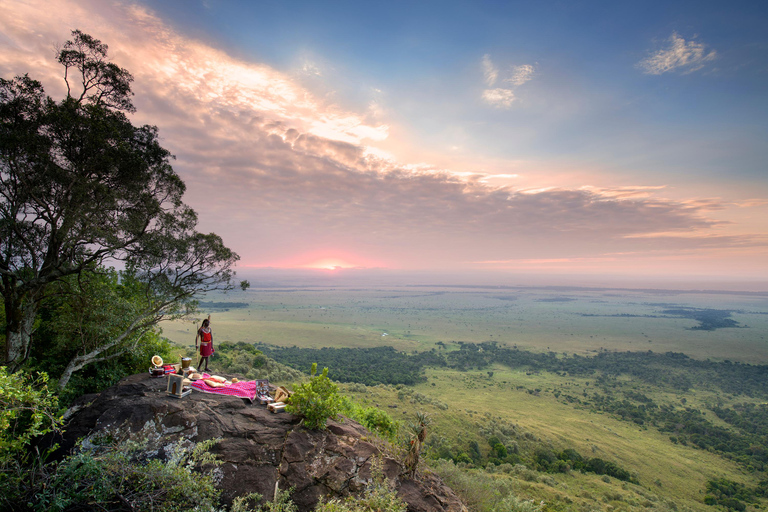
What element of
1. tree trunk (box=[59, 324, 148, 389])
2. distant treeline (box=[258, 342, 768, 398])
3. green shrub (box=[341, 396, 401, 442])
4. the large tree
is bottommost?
distant treeline (box=[258, 342, 768, 398])

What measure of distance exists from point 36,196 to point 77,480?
12.1m

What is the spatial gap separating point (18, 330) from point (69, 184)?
6.64 metres

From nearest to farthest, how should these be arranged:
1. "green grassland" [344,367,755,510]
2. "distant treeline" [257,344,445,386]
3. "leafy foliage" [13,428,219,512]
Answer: "leafy foliage" [13,428,219,512], "green grassland" [344,367,755,510], "distant treeline" [257,344,445,386]

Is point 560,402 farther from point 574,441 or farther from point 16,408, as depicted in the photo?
point 16,408

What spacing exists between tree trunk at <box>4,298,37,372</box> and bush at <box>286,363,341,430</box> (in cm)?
1209

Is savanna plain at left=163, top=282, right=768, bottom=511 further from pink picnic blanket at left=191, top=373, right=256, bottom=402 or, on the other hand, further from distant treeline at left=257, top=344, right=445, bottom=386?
pink picnic blanket at left=191, top=373, right=256, bottom=402

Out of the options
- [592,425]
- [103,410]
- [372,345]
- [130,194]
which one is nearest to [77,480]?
[103,410]

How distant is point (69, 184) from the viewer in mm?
12789

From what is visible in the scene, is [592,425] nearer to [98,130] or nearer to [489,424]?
[489,424]

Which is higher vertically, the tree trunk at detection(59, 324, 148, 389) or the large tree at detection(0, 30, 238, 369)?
the large tree at detection(0, 30, 238, 369)

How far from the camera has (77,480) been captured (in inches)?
266

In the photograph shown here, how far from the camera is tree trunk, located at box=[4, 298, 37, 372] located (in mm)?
12508

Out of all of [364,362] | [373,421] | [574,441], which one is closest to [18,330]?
[373,421]

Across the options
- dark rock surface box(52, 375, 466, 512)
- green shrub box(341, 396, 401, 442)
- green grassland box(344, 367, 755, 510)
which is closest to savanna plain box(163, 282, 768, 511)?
green grassland box(344, 367, 755, 510)
